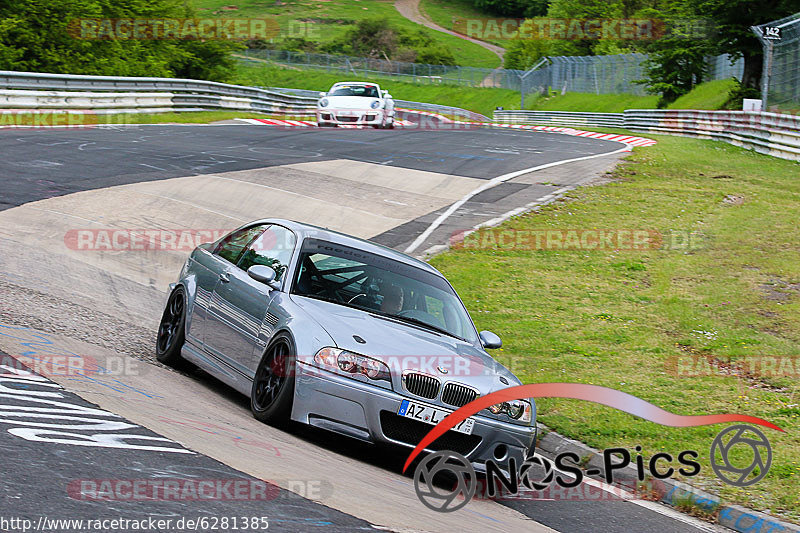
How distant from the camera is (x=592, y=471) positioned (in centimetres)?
761

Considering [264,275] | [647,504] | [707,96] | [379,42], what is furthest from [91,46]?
[379,42]

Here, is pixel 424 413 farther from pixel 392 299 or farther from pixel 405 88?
pixel 405 88

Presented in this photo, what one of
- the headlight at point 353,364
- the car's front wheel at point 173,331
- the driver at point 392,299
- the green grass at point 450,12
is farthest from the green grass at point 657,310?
the green grass at point 450,12

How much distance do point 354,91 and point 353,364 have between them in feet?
96.2

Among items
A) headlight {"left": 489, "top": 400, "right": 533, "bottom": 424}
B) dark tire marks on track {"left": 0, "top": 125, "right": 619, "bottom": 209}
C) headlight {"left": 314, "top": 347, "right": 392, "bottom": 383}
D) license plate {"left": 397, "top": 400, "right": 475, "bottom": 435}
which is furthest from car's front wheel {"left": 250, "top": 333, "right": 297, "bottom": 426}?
dark tire marks on track {"left": 0, "top": 125, "right": 619, "bottom": 209}

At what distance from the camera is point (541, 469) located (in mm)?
7598

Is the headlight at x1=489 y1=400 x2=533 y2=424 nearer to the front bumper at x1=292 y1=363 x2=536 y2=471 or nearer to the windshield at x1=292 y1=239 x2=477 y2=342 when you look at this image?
the front bumper at x1=292 y1=363 x2=536 y2=471

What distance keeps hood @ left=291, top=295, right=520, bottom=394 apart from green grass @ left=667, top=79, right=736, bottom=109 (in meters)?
40.3

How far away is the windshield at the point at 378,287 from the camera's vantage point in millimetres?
7613

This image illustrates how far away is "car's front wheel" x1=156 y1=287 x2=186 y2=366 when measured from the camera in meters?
8.58

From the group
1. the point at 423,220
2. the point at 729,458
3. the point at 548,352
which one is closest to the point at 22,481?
the point at 729,458

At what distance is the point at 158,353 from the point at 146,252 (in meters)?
4.64

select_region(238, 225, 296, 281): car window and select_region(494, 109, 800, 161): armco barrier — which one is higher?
select_region(494, 109, 800, 161): armco barrier

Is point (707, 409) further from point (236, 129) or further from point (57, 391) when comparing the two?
point (236, 129)
